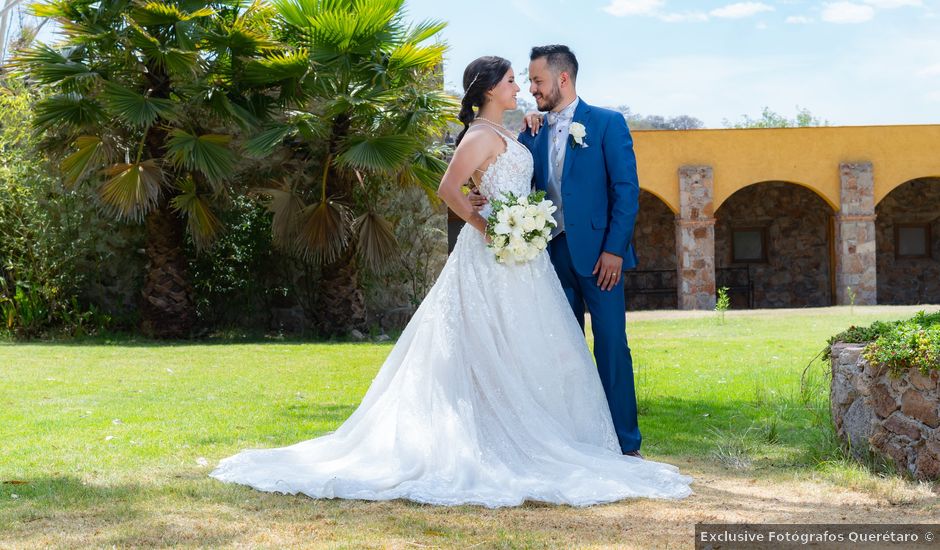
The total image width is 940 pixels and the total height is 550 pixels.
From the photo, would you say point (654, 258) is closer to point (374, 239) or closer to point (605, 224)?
point (374, 239)

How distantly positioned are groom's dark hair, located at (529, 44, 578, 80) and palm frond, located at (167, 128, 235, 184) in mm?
7766

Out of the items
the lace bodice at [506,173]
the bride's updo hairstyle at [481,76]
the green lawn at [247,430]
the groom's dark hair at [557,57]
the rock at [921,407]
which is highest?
the groom's dark hair at [557,57]

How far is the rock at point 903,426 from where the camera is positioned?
155 inches

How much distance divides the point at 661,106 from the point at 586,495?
41.6 meters

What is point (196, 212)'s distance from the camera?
39.9 ft

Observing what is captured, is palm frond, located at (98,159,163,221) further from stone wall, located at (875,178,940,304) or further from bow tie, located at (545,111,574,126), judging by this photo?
stone wall, located at (875,178,940,304)

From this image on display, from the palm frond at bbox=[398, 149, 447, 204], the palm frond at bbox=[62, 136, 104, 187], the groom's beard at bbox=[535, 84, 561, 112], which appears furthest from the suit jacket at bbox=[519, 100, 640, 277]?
the palm frond at bbox=[62, 136, 104, 187]

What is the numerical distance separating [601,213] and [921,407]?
157 centimetres

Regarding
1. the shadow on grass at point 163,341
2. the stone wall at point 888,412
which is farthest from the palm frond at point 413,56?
the stone wall at point 888,412

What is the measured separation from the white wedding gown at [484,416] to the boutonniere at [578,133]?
231 millimetres

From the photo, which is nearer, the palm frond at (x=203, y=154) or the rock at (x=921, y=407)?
the rock at (x=921, y=407)

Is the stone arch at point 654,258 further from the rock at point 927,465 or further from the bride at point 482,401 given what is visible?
the rock at point 927,465

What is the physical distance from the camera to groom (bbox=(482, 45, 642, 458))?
452 centimetres

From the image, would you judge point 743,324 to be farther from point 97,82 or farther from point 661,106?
point 661,106
